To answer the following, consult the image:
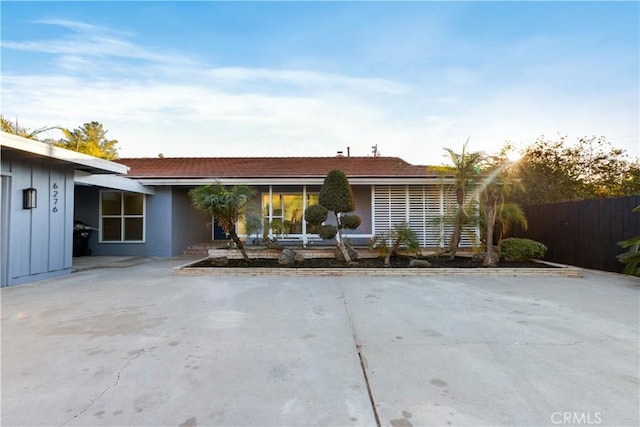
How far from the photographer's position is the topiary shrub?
859cm

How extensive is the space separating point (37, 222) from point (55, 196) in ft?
2.52

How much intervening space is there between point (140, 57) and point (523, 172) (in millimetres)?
15798

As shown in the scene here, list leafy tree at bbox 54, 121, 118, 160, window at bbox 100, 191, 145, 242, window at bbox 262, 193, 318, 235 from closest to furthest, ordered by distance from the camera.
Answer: window at bbox 100, 191, 145, 242 → window at bbox 262, 193, 318, 235 → leafy tree at bbox 54, 121, 118, 160

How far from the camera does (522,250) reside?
8.62 metres

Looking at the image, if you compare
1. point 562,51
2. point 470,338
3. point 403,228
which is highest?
point 562,51

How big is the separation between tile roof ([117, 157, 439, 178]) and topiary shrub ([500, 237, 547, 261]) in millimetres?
3392

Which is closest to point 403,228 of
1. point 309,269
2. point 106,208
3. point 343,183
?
point 343,183

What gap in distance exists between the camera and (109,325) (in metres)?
3.95

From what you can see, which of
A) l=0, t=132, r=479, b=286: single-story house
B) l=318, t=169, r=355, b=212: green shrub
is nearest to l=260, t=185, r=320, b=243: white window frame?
l=0, t=132, r=479, b=286: single-story house

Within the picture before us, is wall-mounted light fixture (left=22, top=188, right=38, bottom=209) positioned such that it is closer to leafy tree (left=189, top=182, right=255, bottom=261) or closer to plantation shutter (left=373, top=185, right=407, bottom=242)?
leafy tree (left=189, top=182, right=255, bottom=261)

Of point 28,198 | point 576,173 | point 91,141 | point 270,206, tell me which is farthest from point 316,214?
point 91,141

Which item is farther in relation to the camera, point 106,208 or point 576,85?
point 106,208

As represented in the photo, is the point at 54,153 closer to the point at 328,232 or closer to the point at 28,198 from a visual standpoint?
the point at 28,198

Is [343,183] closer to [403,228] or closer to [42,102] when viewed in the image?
[403,228]
